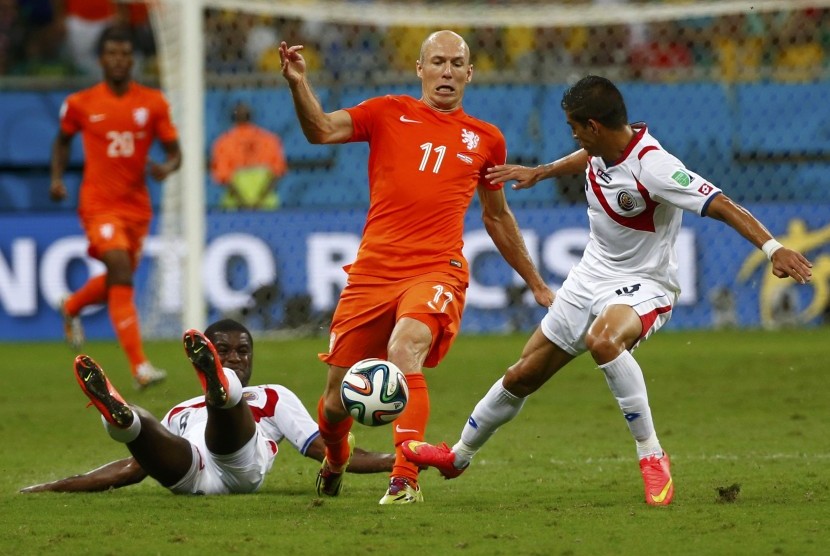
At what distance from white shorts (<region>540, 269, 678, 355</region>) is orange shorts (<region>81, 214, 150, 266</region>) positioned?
5.54 meters

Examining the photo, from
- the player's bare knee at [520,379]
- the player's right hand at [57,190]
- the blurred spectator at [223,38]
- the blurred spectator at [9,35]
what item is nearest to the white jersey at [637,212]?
the player's bare knee at [520,379]

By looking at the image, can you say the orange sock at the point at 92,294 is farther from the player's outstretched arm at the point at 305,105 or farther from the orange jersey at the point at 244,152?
the player's outstretched arm at the point at 305,105

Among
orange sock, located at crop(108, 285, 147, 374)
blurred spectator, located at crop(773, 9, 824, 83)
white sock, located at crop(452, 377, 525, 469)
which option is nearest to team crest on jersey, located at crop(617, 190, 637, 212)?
white sock, located at crop(452, 377, 525, 469)

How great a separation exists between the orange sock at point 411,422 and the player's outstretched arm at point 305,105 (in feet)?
3.62

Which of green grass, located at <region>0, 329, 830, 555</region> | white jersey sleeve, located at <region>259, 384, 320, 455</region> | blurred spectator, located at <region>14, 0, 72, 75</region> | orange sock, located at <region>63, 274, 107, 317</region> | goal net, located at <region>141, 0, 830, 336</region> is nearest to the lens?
green grass, located at <region>0, 329, 830, 555</region>

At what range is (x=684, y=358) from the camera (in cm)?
1298

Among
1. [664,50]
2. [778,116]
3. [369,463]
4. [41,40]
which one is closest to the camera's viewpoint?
[369,463]

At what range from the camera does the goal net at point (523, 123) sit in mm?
14984

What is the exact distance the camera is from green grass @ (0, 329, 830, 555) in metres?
5.04

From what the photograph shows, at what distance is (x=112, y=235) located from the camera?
1105cm

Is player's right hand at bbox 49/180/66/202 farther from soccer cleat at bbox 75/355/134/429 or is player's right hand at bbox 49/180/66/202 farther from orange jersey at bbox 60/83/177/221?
soccer cleat at bbox 75/355/134/429

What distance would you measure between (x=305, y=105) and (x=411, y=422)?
1.39m

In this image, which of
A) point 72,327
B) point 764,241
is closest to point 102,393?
point 764,241

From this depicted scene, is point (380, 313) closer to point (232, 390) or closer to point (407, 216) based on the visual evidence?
point (407, 216)
